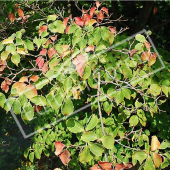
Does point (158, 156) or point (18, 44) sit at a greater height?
point (18, 44)

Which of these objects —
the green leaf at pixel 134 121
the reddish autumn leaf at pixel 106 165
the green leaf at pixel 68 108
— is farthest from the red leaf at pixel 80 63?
the green leaf at pixel 134 121

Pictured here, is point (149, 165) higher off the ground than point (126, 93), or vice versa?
point (126, 93)

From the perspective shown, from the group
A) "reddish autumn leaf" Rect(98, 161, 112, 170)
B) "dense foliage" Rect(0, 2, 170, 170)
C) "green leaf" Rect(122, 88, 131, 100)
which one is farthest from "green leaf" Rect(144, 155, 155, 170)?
"green leaf" Rect(122, 88, 131, 100)

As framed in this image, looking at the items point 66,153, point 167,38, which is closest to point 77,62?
point 66,153

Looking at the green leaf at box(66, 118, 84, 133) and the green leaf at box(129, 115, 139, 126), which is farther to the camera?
the green leaf at box(129, 115, 139, 126)

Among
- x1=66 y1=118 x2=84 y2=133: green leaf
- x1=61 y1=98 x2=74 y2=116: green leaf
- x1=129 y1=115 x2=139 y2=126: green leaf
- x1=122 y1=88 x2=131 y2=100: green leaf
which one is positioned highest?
x1=61 y1=98 x2=74 y2=116: green leaf

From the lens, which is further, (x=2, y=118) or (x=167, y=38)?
(x=167, y=38)

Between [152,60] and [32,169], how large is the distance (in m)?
2.10

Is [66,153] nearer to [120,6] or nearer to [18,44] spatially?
[18,44]

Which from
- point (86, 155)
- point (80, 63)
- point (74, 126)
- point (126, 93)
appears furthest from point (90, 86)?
point (86, 155)

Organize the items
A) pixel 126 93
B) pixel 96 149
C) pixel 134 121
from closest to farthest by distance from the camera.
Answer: pixel 96 149, pixel 126 93, pixel 134 121

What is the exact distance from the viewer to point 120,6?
3.61 m

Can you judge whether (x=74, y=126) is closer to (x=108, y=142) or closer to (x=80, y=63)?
(x=108, y=142)

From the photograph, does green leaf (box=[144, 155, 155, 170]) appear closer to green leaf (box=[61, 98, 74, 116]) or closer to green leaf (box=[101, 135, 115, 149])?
green leaf (box=[101, 135, 115, 149])
